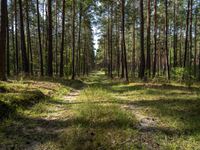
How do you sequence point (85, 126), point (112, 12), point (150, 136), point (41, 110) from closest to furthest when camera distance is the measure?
point (150, 136)
point (85, 126)
point (41, 110)
point (112, 12)

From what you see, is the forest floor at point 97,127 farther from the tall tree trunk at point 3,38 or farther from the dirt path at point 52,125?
the tall tree trunk at point 3,38

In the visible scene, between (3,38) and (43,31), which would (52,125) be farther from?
(43,31)

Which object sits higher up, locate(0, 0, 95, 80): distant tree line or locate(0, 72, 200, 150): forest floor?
locate(0, 0, 95, 80): distant tree line

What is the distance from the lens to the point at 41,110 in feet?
34.8

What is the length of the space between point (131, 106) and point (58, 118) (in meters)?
3.45

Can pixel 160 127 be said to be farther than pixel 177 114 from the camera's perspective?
No

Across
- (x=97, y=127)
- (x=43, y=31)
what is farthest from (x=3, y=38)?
(x=43, y=31)

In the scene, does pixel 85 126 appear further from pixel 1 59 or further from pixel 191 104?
pixel 1 59

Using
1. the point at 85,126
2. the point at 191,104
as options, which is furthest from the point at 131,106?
the point at 85,126

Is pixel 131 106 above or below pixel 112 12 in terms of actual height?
below

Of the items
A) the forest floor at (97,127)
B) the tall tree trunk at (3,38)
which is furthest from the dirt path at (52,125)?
the tall tree trunk at (3,38)

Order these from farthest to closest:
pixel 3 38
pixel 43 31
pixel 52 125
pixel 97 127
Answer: pixel 43 31
pixel 3 38
pixel 52 125
pixel 97 127

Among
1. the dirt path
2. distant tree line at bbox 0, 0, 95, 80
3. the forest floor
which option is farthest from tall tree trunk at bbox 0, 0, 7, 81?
the dirt path

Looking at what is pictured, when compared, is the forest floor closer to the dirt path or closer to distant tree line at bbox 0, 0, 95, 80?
the dirt path
